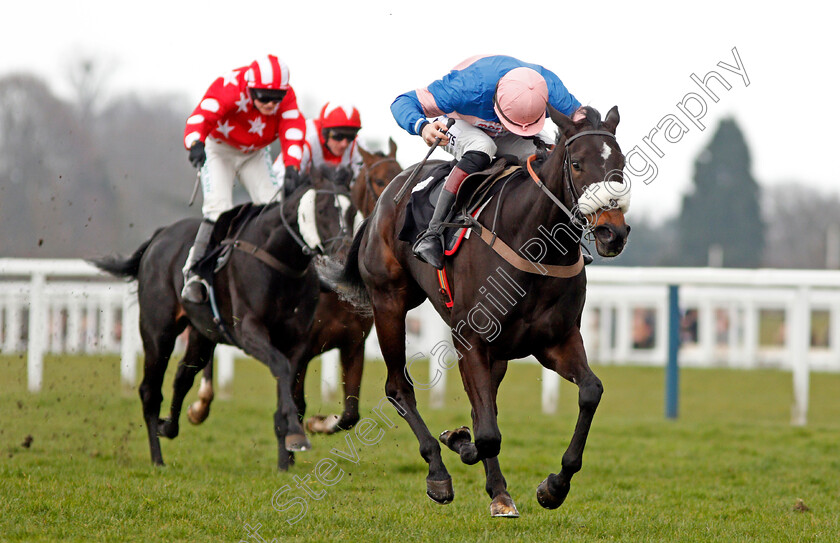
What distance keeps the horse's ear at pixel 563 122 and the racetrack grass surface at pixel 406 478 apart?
5.61ft

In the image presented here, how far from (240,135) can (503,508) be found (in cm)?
347

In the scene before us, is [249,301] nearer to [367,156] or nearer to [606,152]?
[367,156]

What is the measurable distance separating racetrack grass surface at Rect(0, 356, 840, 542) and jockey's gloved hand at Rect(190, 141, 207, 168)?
1.90 m

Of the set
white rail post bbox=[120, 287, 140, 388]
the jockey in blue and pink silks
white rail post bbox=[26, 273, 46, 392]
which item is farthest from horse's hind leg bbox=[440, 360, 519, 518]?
white rail post bbox=[26, 273, 46, 392]

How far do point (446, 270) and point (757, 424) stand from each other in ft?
19.0

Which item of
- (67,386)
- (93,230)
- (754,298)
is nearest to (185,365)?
(67,386)

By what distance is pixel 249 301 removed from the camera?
20.2 feet

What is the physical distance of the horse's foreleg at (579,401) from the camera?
414cm

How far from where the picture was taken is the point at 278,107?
6.69 metres

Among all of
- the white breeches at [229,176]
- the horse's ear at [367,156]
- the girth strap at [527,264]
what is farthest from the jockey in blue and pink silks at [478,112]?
the horse's ear at [367,156]

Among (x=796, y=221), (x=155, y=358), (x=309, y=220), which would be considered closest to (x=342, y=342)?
(x=309, y=220)

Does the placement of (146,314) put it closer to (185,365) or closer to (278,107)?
(185,365)

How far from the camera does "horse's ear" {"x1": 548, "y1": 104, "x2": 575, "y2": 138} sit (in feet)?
13.0

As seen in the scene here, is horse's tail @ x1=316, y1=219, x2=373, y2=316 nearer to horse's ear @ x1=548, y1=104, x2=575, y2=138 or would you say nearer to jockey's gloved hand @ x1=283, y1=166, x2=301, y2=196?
jockey's gloved hand @ x1=283, y1=166, x2=301, y2=196
